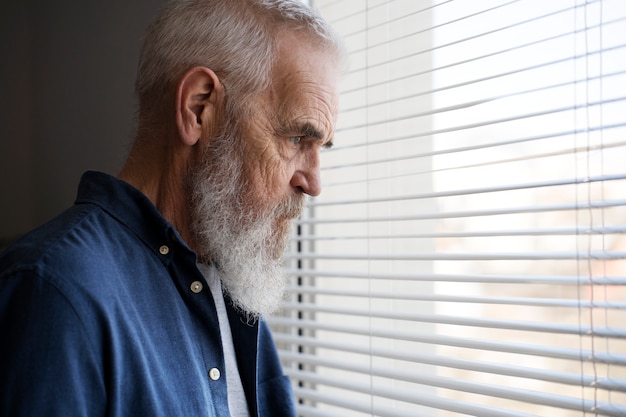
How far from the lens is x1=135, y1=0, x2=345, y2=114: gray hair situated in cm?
114

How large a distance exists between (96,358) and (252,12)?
677 mm

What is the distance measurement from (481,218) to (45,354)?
870 millimetres

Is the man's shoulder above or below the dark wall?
below

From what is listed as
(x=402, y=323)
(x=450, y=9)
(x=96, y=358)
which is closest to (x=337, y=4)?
(x=450, y=9)

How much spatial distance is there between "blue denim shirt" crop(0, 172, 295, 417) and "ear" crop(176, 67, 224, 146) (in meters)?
0.15

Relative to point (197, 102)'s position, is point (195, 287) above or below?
below

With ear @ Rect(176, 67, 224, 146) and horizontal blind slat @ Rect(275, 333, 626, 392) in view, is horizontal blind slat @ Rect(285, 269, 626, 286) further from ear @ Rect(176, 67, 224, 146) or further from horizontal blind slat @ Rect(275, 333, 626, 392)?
ear @ Rect(176, 67, 224, 146)

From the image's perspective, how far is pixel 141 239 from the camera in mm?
1073

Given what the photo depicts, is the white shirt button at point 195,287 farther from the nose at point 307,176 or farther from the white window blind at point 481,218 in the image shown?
the white window blind at point 481,218

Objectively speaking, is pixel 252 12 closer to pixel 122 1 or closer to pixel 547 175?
pixel 547 175

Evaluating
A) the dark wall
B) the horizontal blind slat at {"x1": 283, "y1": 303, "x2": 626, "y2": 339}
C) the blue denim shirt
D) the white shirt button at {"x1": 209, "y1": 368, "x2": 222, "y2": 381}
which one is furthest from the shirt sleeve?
the dark wall

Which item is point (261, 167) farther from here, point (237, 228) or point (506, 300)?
point (506, 300)

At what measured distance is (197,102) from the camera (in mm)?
1152

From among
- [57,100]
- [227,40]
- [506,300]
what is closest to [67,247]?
[227,40]
